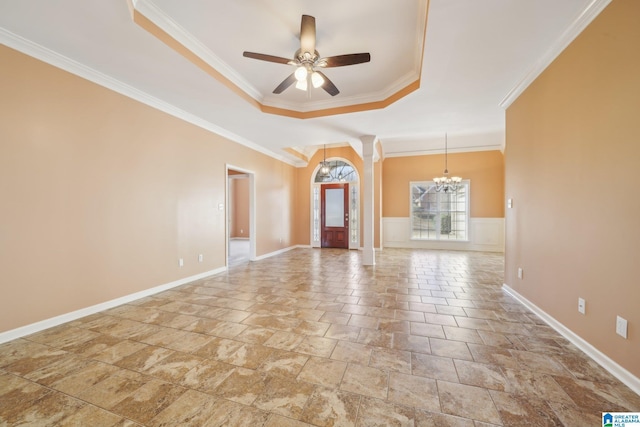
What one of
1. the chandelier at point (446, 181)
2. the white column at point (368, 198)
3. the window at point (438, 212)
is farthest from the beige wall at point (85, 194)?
the window at point (438, 212)

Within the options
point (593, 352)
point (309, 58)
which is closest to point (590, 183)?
point (593, 352)

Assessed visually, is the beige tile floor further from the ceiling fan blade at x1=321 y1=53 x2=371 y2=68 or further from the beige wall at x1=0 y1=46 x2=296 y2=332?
the ceiling fan blade at x1=321 y1=53 x2=371 y2=68

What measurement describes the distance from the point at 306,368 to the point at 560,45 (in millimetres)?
3819

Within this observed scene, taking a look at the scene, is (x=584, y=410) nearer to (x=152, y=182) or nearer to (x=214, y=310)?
(x=214, y=310)

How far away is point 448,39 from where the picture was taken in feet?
8.01

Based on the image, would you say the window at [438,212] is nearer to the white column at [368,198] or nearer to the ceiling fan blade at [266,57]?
the white column at [368,198]

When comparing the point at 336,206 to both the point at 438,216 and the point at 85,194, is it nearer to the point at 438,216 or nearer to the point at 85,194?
the point at 438,216

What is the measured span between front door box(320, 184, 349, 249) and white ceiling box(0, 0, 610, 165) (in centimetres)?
422

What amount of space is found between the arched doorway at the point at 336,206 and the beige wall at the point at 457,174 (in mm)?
1161

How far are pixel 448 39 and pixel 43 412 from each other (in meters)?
Answer: 4.24

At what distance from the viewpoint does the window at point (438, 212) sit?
793 cm

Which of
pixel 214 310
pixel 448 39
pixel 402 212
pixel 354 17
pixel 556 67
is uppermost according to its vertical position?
pixel 354 17

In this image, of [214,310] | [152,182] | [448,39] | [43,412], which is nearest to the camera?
[43,412]

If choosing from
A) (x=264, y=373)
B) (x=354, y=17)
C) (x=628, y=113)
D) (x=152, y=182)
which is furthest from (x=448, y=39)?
(x=152, y=182)
